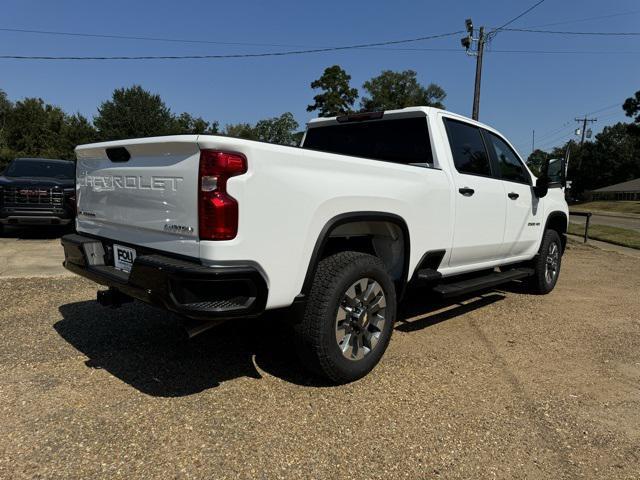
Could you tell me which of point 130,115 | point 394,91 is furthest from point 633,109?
point 130,115

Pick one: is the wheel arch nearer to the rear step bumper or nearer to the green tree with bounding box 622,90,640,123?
the rear step bumper

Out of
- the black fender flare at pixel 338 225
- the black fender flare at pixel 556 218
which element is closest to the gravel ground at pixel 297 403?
the black fender flare at pixel 338 225

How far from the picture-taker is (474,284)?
444cm

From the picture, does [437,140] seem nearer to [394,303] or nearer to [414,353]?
[394,303]

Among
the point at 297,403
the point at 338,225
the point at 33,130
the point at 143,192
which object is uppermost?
the point at 33,130

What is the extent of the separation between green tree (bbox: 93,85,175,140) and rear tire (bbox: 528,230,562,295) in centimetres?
5177

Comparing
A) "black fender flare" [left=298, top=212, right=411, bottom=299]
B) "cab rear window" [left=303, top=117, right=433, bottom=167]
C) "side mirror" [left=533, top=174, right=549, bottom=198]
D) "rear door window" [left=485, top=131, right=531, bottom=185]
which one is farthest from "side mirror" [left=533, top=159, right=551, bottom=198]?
"black fender flare" [left=298, top=212, right=411, bottom=299]

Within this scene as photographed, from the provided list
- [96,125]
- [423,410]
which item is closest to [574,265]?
[423,410]

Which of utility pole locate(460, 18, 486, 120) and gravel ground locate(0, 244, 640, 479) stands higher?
utility pole locate(460, 18, 486, 120)

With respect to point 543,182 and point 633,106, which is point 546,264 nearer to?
point 543,182

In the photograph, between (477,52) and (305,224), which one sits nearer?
(305,224)

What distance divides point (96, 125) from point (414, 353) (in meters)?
58.1

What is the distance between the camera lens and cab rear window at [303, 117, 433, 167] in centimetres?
425

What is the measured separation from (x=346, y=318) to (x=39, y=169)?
10.2m
